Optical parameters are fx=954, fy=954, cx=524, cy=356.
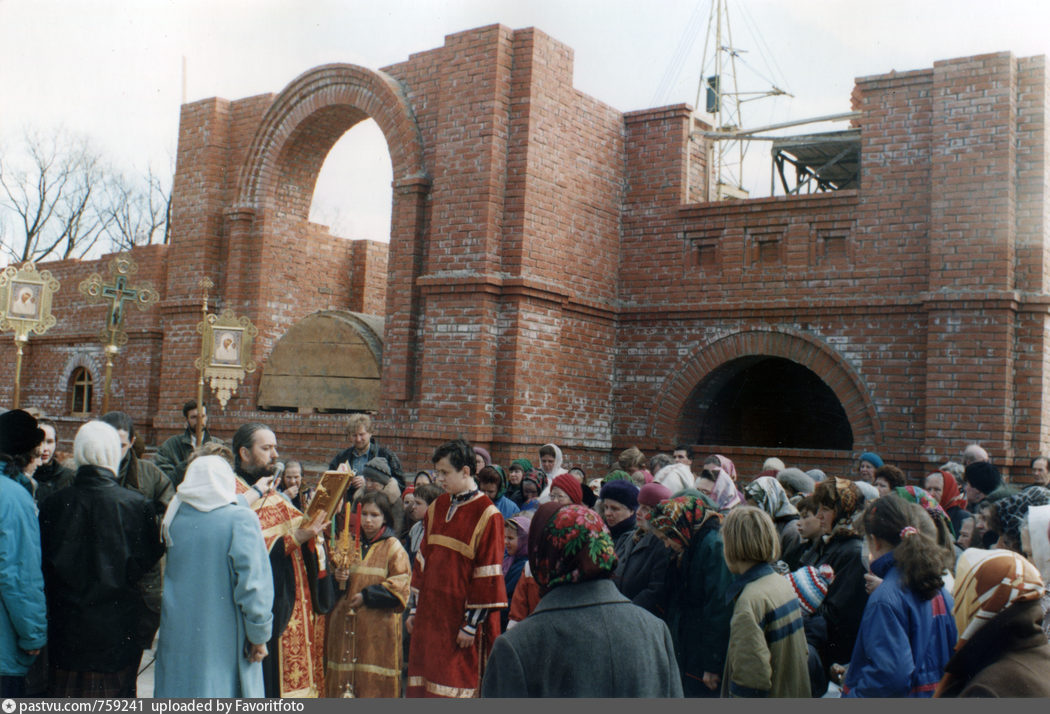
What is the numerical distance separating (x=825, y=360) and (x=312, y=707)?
7.67 m

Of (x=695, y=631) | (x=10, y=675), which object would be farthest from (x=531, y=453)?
(x=10, y=675)

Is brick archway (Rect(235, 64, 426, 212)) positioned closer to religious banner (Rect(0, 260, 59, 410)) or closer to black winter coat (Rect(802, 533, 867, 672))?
religious banner (Rect(0, 260, 59, 410))

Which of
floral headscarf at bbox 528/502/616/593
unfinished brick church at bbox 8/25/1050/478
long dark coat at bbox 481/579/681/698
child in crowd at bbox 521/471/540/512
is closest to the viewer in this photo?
long dark coat at bbox 481/579/681/698

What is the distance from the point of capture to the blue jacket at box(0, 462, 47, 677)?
3986mm

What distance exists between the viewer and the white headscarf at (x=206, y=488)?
3926 mm

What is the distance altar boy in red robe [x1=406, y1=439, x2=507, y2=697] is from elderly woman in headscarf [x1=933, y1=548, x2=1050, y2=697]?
2339 mm

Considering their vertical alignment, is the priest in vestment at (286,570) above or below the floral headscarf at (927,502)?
below

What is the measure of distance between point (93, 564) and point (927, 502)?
162 inches

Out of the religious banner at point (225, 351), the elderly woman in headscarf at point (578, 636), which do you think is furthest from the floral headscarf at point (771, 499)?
the religious banner at point (225, 351)

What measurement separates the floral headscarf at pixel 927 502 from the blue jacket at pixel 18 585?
395 cm

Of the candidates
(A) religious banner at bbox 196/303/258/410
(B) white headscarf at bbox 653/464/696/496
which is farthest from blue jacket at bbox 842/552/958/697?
(A) religious banner at bbox 196/303/258/410

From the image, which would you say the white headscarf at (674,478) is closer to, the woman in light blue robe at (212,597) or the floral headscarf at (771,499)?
the floral headscarf at (771,499)

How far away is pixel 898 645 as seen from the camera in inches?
140

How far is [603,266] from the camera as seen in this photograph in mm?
11398
